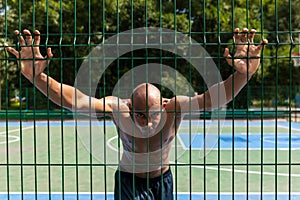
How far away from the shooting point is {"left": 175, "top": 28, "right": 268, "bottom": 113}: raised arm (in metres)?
3.61

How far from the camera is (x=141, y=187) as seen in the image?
402 centimetres

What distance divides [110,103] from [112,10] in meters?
16.1

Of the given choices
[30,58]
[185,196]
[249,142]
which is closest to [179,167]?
[185,196]

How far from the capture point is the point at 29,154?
12.5 meters

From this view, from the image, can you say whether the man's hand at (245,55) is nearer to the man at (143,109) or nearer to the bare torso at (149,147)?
the man at (143,109)

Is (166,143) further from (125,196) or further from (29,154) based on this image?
(29,154)

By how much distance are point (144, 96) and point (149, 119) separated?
0.60 feet

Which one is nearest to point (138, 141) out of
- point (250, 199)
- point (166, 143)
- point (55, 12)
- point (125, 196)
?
point (166, 143)

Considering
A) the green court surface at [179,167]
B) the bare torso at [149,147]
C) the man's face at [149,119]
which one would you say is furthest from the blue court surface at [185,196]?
the man's face at [149,119]

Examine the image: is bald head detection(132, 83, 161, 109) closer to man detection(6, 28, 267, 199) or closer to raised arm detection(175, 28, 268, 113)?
man detection(6, 28, 267, 199)

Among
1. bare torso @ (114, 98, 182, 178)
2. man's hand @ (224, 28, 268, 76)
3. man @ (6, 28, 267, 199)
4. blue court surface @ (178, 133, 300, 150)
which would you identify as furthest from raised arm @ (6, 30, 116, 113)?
blue court surface @ (178, 133, 300, 150)

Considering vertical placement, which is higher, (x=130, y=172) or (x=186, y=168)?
(x=130, y=172)

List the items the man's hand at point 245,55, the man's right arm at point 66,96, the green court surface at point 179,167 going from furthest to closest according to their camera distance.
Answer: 1. the green court surface at point 179,167
2. the man's right arm at point 66,96
3. the man's hand at point 245,55

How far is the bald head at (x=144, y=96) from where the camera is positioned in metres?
3.82
